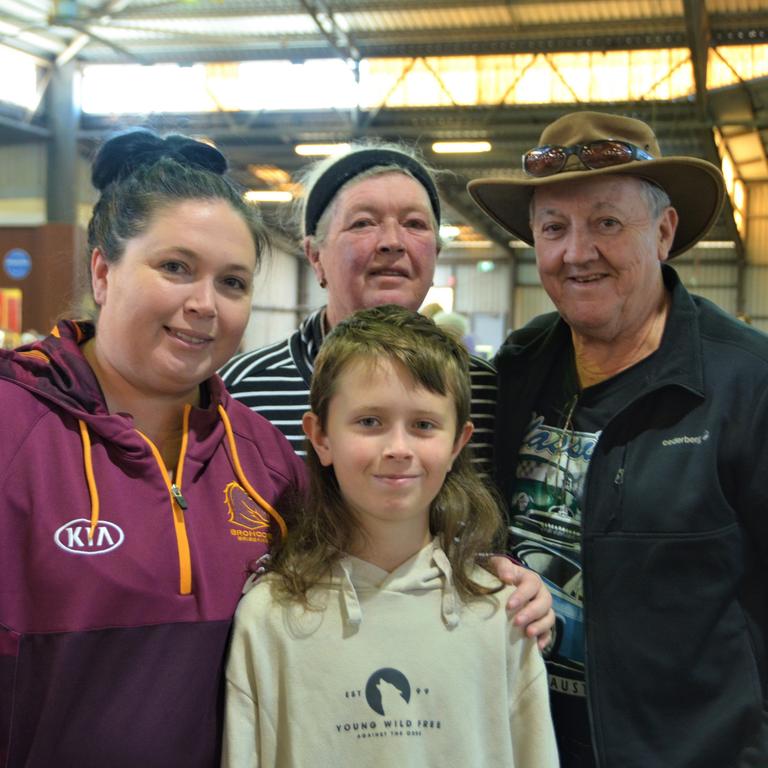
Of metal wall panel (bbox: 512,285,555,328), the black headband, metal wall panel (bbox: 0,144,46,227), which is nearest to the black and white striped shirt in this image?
the black headband

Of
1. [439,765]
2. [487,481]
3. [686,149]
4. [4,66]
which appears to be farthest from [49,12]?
[439,765]

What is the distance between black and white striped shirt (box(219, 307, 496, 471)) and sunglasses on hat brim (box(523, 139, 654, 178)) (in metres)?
0.56

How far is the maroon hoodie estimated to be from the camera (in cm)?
124

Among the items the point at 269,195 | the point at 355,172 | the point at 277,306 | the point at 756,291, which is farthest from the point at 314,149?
the point at 355,172

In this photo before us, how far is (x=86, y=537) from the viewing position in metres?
1.29

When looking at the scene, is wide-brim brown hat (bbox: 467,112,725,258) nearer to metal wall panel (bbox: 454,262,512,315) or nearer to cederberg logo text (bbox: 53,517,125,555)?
cederberg logo text (bbox: 53,517,125,555)

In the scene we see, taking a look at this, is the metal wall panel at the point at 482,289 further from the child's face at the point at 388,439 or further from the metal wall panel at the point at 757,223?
the child's face at the point at 388,439

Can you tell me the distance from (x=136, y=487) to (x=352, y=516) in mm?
406

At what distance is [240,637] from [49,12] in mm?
10975

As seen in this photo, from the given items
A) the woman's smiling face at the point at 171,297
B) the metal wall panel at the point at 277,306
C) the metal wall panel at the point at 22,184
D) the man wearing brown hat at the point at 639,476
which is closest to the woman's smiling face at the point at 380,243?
the man wearing brown hat at the point at 639,476

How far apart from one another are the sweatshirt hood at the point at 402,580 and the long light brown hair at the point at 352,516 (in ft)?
0.07

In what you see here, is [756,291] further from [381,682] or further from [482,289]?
[381,682]

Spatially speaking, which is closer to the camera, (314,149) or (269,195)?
(314,149)

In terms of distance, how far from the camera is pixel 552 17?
10.1m
